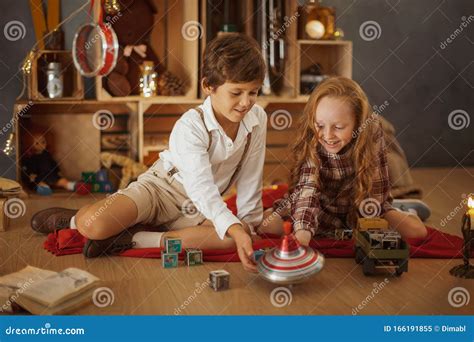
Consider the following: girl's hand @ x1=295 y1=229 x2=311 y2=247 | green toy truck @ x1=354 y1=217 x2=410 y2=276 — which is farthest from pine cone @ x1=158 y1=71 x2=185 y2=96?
green toy truck @ x1=354 y1=217 x2=410 y2=276

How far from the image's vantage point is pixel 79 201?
212 cm

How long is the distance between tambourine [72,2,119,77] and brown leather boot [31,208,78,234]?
321 mm

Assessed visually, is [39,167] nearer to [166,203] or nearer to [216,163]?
[166,203]

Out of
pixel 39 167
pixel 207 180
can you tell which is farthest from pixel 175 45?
pixel 207 180

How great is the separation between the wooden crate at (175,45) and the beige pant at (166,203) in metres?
0.72

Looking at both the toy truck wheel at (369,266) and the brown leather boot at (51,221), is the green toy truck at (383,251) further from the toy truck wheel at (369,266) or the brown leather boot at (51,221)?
the brown leather boot at (51,221)

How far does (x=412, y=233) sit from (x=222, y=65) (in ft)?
1.82

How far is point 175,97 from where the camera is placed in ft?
7.58

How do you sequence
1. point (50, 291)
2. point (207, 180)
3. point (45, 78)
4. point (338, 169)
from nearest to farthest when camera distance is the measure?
point (50, 291)
point (207, 180)
point (338, 169)
point (45, 78)

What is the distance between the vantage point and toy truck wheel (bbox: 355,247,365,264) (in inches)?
56.7

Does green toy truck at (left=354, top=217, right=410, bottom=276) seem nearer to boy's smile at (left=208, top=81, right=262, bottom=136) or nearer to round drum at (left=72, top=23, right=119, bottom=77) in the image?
boy's smile at (left=208, top=81, right=262, bottom=136)

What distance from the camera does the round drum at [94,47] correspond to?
1.59 meters

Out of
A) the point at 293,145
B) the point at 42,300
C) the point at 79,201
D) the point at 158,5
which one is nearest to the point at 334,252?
the point at 293,145

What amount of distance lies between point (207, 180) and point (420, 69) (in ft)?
4.69
